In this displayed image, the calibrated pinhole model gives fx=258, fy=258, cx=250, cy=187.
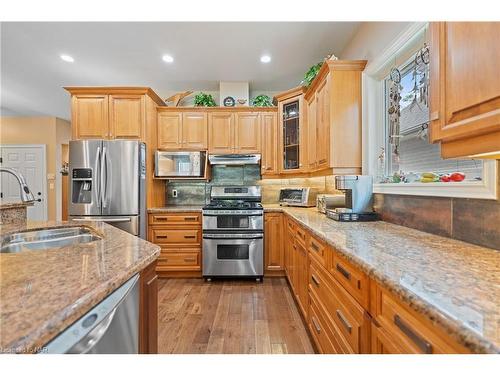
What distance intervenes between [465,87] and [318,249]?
46.3 inches

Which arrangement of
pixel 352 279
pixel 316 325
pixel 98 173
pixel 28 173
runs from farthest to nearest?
pixel 28 173
pixel 98 173
pixel 316 325
pixel 352 279

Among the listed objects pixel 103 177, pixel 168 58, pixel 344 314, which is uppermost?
pixel 168 58

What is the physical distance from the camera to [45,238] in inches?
59.4

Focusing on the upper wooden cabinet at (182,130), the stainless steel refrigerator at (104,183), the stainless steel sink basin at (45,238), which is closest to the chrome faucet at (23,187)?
the stainless steel sink basin at (45,238)

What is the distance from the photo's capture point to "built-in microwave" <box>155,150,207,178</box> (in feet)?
Answer: 11.7

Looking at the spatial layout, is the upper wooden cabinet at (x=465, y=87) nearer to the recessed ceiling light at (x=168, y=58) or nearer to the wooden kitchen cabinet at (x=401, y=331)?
the wooden kitchen cabinet at (x=401, y=331)

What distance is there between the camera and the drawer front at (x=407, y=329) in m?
0.67

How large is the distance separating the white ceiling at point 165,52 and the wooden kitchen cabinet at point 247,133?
0.61m

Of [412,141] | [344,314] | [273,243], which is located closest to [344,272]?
[344,314]

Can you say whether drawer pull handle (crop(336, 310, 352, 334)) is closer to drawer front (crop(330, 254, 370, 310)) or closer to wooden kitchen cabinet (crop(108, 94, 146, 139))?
drawer front (crop(330, 254, 370, 310))

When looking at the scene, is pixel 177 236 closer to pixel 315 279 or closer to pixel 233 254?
pixel 233 254

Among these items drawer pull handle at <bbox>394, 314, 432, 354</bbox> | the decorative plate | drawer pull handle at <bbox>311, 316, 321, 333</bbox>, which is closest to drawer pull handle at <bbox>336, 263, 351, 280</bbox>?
drawer pull handle at <bbox>394, 314, 432, 354</bbox>

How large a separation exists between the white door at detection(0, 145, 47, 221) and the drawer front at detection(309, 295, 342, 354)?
643cm
